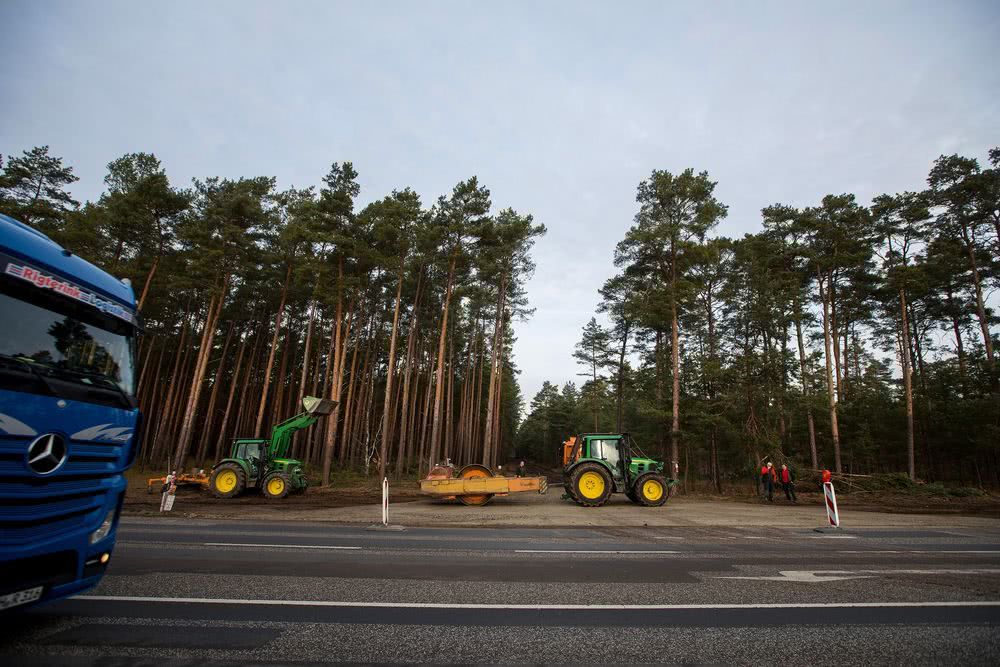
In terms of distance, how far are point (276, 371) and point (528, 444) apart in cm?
4919

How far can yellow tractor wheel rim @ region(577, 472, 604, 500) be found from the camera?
15.7 metres

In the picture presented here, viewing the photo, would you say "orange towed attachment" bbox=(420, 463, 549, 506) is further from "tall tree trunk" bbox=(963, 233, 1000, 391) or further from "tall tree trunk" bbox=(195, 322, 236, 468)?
"tall tree trunk" bbox=(963, 233, 1000, 391)

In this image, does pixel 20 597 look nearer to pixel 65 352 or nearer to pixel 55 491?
pixel 55 491

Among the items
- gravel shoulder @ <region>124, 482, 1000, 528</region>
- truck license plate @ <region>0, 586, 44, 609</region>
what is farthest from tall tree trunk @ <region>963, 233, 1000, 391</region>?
truck license plate @ <region>0, 586, 44, 609</region>

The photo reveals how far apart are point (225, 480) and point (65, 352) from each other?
15.5 m

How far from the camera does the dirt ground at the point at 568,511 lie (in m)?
12.4

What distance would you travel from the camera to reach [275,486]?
54.7 ft

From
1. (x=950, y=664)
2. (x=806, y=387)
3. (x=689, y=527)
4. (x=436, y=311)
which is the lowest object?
(x=689, y=527)

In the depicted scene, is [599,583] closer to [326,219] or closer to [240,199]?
[326,219]

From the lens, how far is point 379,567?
6.04 meters

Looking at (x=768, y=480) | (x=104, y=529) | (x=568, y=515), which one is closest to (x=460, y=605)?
(x=104, y=529)

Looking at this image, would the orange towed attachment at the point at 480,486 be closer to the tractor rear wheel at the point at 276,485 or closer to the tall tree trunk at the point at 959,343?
the tractor rear wheel at the point at 276,485

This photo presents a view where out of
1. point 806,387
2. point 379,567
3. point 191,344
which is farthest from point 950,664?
point 191,344

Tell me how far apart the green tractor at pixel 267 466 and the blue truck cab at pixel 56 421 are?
12.5m
